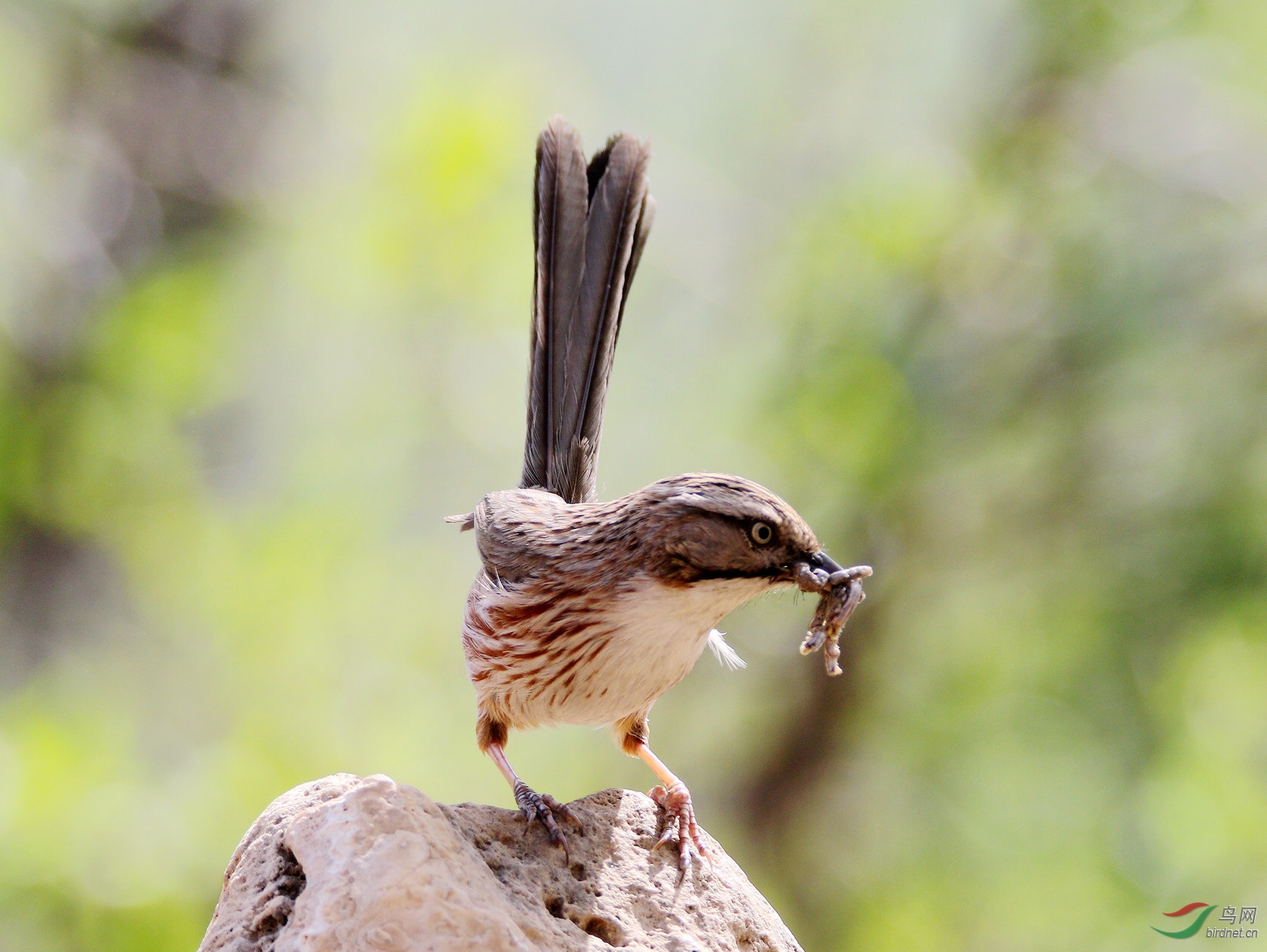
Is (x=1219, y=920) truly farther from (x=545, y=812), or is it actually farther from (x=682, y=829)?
(x=545, y=812)

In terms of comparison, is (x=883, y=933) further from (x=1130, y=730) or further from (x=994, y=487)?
(x=994, y=487)

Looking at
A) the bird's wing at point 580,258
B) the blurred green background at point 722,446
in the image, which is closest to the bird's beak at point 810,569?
the bird's wing at point 580,258

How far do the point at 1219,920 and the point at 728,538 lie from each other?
3294 millimetres

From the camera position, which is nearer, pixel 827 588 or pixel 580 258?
pixel 827 588

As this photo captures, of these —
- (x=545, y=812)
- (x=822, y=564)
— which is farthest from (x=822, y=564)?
(x=545, y=812)

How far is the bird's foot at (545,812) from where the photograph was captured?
2199 millimetres

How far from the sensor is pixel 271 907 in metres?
1.89

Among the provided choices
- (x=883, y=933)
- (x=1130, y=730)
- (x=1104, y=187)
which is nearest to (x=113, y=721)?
(x=883, y=933)

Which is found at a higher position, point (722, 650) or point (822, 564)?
point (822, 564)

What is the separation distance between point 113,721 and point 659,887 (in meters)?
3.96

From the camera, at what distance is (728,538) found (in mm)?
2301

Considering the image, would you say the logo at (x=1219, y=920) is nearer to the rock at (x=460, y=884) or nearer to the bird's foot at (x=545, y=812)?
the rock at (x=460, y=884)

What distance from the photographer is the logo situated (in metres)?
Answer: 3.99

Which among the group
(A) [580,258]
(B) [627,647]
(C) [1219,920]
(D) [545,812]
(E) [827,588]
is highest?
(A) [580,258]
